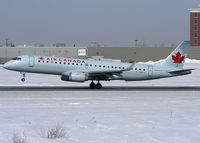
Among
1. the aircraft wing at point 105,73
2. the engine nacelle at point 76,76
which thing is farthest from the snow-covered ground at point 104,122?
the aircraft wing at point 105,73

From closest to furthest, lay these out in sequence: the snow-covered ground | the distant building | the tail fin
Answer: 1. the snow-covered ground
2. the tail fin
3. the distant building

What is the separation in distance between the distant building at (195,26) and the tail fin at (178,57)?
124295 mm

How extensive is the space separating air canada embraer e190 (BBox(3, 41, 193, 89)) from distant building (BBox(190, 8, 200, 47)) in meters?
125

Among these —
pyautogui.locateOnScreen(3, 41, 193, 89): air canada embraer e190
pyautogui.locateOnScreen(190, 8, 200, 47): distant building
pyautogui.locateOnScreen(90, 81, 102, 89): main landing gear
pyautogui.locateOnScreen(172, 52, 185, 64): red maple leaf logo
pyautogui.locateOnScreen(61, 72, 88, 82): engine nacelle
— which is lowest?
pyautogui.locateOnScreen(90, 81, 102, 89): main landing gear

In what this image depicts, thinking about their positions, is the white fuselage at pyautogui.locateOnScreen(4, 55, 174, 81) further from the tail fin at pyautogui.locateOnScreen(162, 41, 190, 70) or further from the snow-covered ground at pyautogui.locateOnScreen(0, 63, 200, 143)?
the snow-covered ground at pyautogui.locateOnScreen(0, 63, 200, 143)

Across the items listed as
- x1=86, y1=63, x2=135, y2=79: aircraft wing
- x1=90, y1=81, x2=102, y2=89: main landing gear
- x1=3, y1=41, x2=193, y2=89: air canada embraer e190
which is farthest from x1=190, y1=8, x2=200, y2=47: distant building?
x1=90, y1=81, x2=102, y2=89: main landing gear

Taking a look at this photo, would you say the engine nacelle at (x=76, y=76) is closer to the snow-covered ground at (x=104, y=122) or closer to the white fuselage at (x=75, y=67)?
the white fuselage at (x=75, y=67)

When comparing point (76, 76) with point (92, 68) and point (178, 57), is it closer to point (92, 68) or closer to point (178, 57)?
point (92, 68)

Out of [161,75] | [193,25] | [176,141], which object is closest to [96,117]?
[176,141]

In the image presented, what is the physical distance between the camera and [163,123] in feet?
50.6

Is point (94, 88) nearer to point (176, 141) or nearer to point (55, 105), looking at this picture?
point (55, 105)

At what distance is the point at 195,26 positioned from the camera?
157750mm

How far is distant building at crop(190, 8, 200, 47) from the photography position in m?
157

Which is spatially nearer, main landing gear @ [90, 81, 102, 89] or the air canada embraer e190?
the air canada embraer e190
